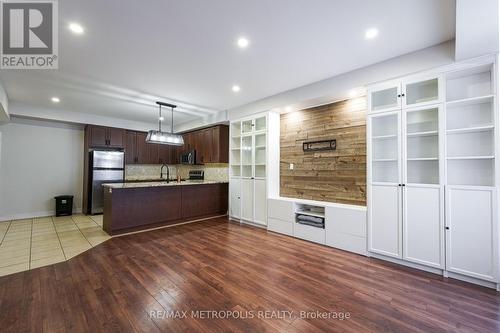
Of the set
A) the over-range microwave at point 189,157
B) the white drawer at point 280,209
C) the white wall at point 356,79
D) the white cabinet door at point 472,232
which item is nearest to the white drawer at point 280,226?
the white drawer at point 280,209

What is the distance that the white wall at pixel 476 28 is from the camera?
1.83 meters

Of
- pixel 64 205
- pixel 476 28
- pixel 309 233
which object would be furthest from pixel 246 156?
pixel 64 205

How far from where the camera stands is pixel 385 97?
10.7 ft

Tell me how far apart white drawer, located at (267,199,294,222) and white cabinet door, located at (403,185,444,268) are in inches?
72.0

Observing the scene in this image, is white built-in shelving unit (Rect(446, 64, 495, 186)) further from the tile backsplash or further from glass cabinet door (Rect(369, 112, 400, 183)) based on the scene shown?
the tile backsplash

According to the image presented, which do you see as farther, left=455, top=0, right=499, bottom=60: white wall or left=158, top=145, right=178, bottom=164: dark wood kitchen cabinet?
left=158, top=145, right=178, bottom=164: dark wood kitchen cabinet

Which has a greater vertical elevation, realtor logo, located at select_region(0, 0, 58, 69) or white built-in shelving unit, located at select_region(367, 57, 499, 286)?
realtor logo, located at select_region(0, 0, 58, 69)

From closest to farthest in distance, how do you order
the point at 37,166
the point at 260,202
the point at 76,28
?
the point at 76,28, the point at 260,202, the point at 37,166

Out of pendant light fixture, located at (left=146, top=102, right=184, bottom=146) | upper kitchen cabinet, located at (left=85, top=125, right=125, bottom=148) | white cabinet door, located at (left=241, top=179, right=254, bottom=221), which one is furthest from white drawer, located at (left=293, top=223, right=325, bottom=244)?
upper kitchen cabinet, located at (left=85, top=125, right=125, bottom=148)

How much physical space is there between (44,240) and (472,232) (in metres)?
6.26

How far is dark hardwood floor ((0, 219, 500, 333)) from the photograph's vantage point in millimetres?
1746

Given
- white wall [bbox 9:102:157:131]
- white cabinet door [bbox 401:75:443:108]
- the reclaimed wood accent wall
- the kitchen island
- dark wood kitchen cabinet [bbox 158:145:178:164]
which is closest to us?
white cabinet door [bbox 401:75:443:108]

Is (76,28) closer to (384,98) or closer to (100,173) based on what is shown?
(384,98)

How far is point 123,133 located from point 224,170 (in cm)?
330
